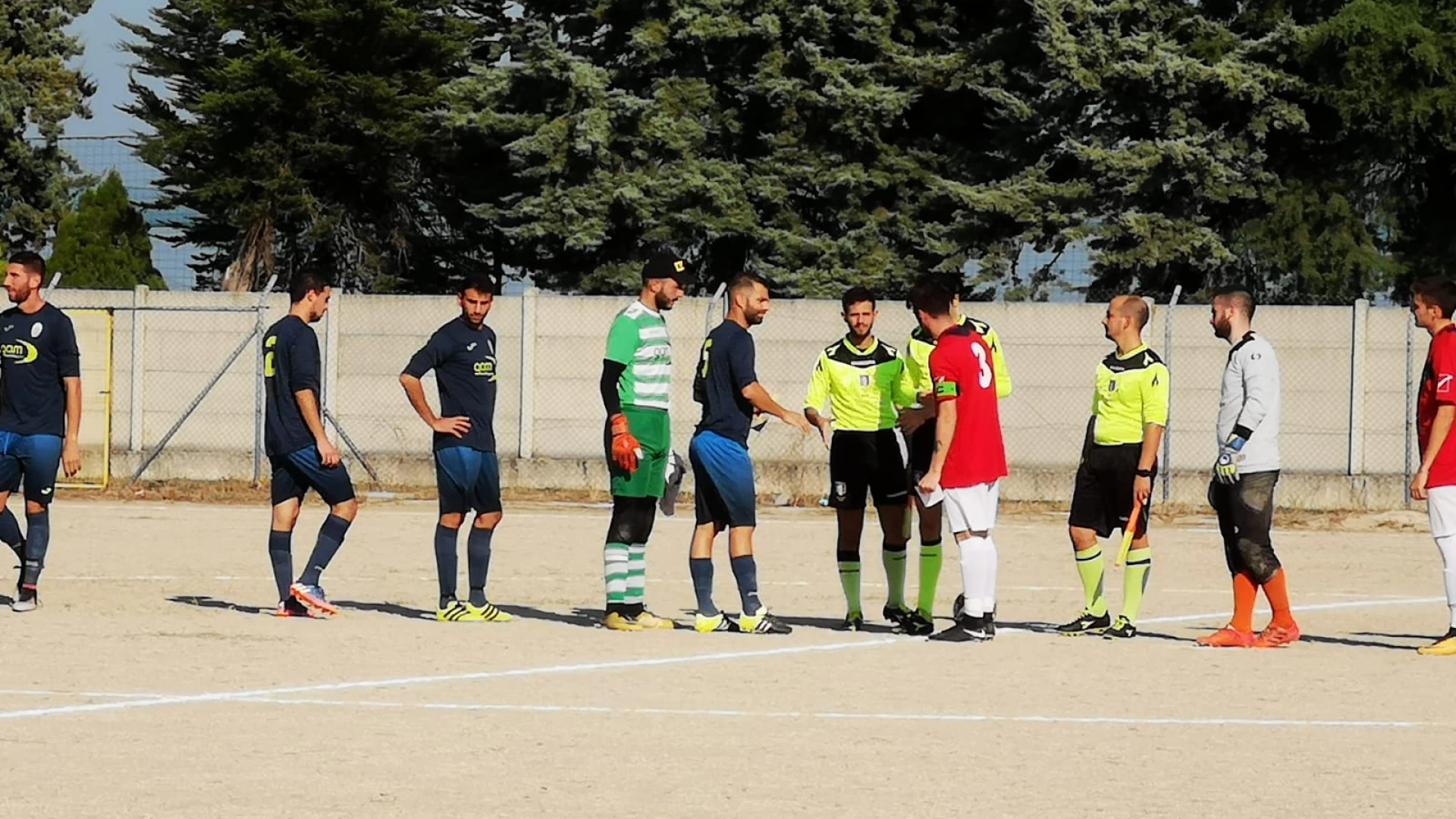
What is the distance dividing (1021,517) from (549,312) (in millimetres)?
6505

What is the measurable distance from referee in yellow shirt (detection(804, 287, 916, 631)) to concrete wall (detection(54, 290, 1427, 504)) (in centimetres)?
1307

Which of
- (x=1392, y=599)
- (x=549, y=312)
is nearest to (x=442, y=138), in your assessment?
(x=549, y=312)

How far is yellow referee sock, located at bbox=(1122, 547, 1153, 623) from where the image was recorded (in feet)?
41.3

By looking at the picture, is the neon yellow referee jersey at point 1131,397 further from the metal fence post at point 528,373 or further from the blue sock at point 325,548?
the metal fence post at point 528,373

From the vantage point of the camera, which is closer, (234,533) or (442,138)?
(234,533)

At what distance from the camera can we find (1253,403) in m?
11.9

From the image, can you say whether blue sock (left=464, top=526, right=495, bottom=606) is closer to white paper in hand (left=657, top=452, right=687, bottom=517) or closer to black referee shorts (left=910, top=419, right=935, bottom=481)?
white paper in hand (left=657, top=452, right=687, bottom=517)

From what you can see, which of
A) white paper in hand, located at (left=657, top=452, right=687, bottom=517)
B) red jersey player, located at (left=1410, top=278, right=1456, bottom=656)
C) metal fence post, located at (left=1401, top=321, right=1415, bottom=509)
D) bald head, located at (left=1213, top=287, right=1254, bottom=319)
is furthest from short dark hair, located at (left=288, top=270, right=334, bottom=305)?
metal fence post, located at (left=1401, top=321, right=1415, bottom=509)

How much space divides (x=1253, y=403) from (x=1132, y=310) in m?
0.86

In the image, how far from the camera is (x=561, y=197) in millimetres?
38250

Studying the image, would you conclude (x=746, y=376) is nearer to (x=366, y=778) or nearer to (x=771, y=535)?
(x=366, y=778)

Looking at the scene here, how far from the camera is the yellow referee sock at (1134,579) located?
496 inches

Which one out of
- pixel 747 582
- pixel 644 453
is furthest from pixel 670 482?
pixel 747 582

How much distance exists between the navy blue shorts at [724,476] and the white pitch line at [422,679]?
35.1 inches
